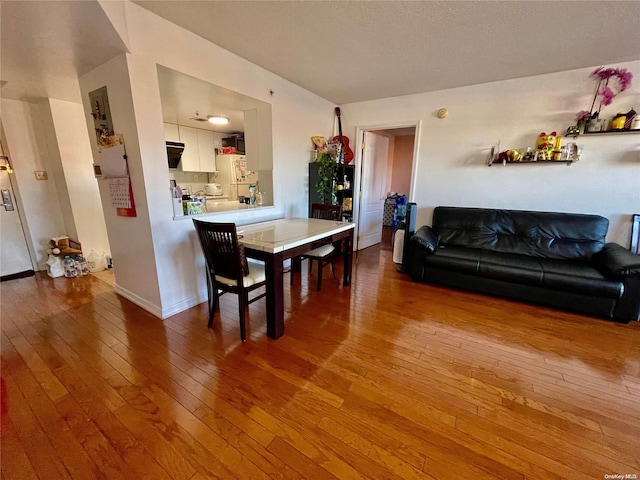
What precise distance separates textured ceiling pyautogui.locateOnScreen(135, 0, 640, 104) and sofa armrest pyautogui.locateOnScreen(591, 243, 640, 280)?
1845 millimetres

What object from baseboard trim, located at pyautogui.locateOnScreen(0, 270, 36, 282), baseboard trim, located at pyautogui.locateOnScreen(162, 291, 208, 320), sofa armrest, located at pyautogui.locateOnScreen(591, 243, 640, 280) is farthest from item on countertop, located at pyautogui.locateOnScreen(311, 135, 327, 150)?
baseboard trim, located at pyautogui.locateOnScreen(0, 270, 36, 282)

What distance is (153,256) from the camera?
2256 mm

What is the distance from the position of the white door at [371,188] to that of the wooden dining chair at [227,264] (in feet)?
9.00

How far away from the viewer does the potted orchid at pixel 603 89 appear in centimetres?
260

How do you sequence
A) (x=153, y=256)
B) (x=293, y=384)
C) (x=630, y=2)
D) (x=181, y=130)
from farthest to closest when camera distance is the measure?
(x=181, y=130) → (x=153, y=256) → (x=630, y=2) → (x=293, y=384)

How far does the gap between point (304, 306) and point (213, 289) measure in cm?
88

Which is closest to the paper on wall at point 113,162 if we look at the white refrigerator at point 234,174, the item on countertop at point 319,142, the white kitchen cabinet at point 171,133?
the item on countertop at point 319,142

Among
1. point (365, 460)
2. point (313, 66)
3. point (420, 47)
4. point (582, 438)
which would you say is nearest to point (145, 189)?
point (313, 66)

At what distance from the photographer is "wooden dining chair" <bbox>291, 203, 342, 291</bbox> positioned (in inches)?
111

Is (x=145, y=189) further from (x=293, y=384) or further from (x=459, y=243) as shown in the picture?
(x=459, y=243)

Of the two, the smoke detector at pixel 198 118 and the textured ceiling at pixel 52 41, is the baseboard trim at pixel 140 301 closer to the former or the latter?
the textured ceiling at pixel 52 41

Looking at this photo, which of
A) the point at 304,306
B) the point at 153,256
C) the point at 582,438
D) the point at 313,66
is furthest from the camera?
the point at 313,66

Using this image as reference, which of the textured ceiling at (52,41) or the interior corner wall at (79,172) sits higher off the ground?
the textured ceiling at (52,41)

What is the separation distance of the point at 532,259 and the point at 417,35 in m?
2.44
